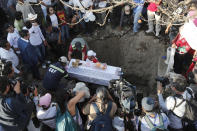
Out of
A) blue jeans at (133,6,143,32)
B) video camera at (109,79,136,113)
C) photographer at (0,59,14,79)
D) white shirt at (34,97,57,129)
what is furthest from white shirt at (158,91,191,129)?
blue jeans at (133,6,143,32)

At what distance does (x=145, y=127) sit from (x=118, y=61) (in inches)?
126

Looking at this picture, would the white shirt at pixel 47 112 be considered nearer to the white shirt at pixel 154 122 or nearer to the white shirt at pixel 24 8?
the white shirt at pixel 154 122

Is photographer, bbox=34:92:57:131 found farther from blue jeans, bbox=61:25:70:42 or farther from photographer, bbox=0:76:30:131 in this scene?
blue jeans, bbox=61:25:70:42

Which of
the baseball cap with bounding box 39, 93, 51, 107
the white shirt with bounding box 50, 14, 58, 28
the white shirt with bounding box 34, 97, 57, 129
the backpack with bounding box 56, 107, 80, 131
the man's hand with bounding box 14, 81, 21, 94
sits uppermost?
the white shirt with bounding box 50, 14, 58, 28

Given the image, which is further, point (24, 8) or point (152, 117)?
point (24, 8)

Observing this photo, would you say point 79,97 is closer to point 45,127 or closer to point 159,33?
point 45,127

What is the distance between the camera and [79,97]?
13.7 feet

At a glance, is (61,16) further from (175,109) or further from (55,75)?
(175,109)

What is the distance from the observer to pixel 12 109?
3.59 m

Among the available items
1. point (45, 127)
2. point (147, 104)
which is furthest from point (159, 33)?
point (45, 127)

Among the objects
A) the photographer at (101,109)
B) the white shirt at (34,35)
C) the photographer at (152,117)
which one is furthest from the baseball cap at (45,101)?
the white shirt at (34,35)

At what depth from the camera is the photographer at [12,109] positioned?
355cm

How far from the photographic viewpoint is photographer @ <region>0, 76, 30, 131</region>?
3.55 m

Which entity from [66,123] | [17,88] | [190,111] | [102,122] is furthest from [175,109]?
[17,88]
